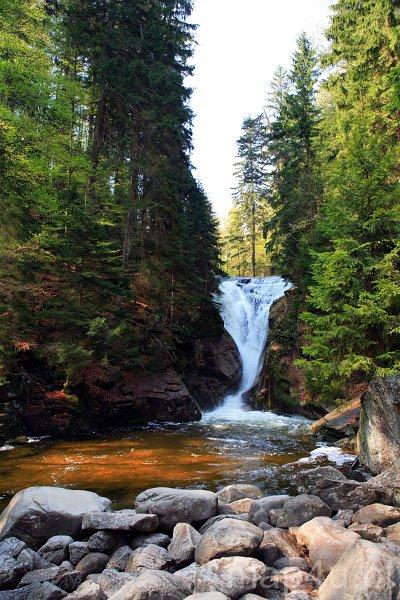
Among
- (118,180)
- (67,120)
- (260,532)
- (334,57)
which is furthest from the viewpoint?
(118,180)

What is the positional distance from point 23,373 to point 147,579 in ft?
33.6

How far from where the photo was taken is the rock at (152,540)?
5570mm

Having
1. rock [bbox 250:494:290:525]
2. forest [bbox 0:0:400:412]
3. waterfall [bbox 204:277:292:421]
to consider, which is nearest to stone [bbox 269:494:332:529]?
rock [bbox 250:494:290:525]

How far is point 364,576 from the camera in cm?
385

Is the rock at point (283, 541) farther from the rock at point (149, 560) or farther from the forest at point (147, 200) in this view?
the forest at point (147, 200)

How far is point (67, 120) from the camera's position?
1625cm

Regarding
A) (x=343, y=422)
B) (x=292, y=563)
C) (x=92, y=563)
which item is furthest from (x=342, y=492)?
(x=343, y=422)

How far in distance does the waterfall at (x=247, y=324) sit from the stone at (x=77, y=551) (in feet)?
46.1

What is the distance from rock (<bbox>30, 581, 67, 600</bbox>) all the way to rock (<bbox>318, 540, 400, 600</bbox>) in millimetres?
2543

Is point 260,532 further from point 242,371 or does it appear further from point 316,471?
point 242,371

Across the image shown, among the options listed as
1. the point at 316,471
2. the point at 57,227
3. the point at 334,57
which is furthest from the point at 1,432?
the point at 334,57

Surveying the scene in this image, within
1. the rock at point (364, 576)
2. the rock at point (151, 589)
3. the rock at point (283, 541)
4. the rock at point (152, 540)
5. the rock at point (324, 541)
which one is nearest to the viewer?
the rock at point (364, 576)

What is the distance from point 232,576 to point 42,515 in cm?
281

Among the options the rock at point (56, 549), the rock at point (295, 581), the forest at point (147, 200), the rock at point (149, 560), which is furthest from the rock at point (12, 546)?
the forest at point (147, 200)
